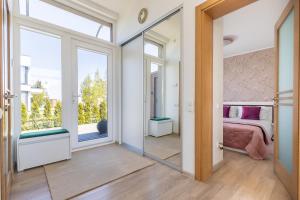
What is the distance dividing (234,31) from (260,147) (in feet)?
A: 8.22

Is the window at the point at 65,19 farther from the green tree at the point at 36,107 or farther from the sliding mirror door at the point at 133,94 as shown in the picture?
the green tree at the point at 36,107

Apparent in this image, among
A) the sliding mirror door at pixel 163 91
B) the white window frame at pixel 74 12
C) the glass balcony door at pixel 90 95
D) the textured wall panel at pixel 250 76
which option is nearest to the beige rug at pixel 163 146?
the sliding mirror door at pixel 163 91

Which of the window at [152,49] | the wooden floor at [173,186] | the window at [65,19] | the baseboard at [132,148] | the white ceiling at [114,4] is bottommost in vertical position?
the wooden floor at [173,186]

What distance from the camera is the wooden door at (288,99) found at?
4.53 ft

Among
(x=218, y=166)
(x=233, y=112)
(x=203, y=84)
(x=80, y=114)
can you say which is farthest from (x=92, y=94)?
(x=233, y=112)

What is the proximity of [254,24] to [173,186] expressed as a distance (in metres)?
3.44

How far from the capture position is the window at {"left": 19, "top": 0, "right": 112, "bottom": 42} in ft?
8.19

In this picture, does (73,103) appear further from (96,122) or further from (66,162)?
(66,162)

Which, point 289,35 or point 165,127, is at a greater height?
point 289,35

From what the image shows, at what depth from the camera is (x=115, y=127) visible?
11.4 feet

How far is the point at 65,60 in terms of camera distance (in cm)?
279

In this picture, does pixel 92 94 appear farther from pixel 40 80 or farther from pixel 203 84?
pixel 203 84

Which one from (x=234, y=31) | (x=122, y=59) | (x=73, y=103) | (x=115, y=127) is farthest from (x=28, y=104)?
(x=234, y=31)

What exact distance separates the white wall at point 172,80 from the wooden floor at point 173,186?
74 centimetres
